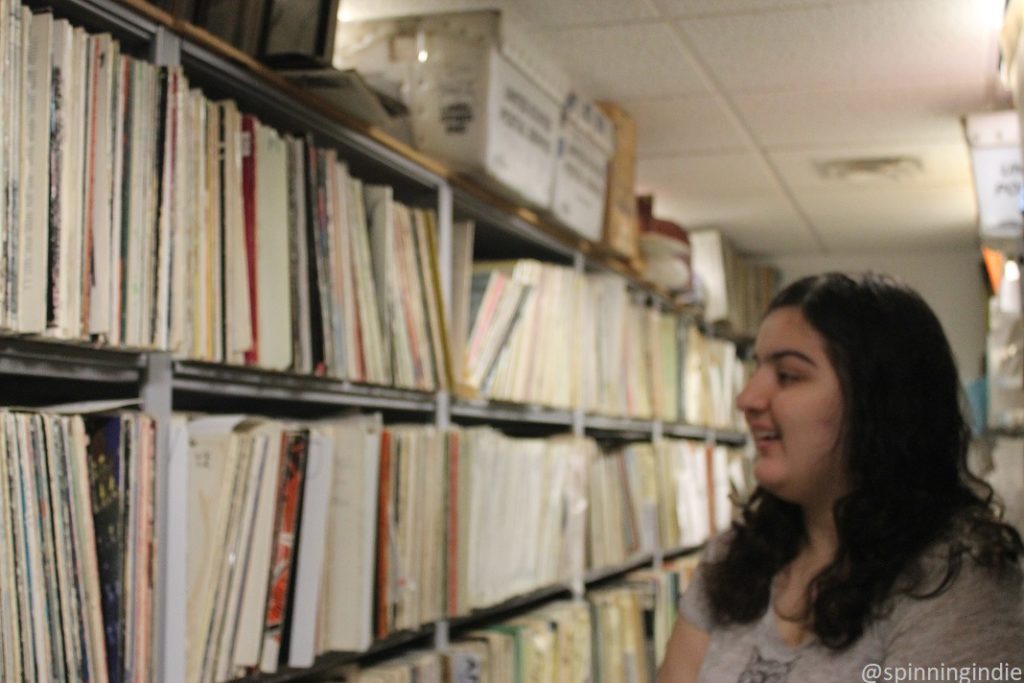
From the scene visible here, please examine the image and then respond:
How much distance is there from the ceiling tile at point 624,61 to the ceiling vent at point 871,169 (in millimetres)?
851

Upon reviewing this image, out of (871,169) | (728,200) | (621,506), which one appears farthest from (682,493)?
(871,169)

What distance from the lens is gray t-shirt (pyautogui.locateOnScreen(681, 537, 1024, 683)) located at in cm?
125

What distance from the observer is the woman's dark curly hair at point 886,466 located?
4.42ft

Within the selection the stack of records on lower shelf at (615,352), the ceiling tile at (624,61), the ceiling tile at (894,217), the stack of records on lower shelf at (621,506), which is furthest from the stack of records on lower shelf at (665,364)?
the ceiling tile at (624,61)

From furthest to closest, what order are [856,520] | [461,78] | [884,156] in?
[884,156] < [461,78] < [856,520]

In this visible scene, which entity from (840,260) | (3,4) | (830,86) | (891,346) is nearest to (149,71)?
(3,4)

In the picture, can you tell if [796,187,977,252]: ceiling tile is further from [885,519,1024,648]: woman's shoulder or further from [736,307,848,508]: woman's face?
[885,519,1024,648]: woman's shoulder

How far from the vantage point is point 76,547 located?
119 cm

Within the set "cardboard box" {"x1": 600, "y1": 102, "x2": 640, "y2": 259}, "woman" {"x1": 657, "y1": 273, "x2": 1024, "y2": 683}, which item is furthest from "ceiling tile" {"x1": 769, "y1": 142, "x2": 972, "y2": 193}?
"woman" {"x1": 657, "y1": 273, "x2": 1024, "y2": 683}

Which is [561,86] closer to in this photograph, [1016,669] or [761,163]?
[761,163]

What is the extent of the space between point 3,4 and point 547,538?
5.56 ft

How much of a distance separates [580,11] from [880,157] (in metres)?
1.44

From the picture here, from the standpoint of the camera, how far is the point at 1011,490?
2004 millimetres

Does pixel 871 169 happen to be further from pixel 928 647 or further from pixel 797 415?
pixel 928 647
